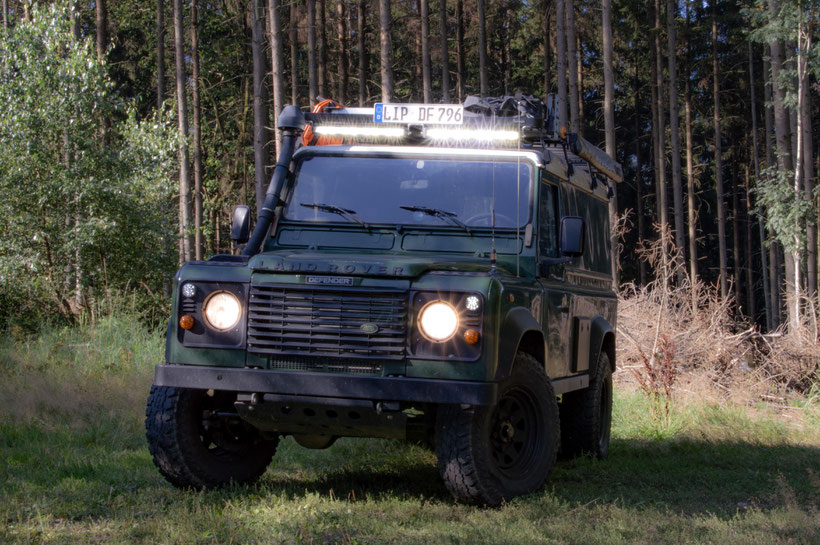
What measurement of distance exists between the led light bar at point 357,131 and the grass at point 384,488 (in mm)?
2660

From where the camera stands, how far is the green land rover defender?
5.20 m

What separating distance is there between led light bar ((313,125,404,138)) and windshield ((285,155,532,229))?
0.38m

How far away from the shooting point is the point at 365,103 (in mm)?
31328

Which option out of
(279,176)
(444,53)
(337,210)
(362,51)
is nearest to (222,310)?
(337,210)

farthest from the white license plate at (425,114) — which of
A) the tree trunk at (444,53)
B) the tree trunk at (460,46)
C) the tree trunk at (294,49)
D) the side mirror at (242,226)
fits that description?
the tree trunk at (460,46)

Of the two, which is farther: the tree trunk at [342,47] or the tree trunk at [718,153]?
the tree trunk at [718,153]

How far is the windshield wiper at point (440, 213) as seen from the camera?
20.9ft

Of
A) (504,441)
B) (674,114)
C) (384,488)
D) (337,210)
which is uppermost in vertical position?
(674,114)

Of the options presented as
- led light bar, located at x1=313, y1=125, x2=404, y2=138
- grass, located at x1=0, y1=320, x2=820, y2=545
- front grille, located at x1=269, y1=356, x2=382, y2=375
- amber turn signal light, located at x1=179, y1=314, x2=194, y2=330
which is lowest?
grass, located at x1=0, y1=320, x2=820, y2=545

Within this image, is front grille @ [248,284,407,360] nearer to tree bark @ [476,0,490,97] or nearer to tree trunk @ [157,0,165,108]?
tree bark @ [476,0,490,97]

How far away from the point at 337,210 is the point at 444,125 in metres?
1.15

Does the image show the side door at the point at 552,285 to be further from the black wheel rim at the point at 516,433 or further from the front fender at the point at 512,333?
the black wheel rim at the point at 516,433

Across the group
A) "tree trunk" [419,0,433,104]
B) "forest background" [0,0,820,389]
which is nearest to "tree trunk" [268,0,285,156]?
"forest background" [0,0,820,389]

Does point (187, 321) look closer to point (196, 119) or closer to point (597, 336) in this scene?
point (597, 336)
